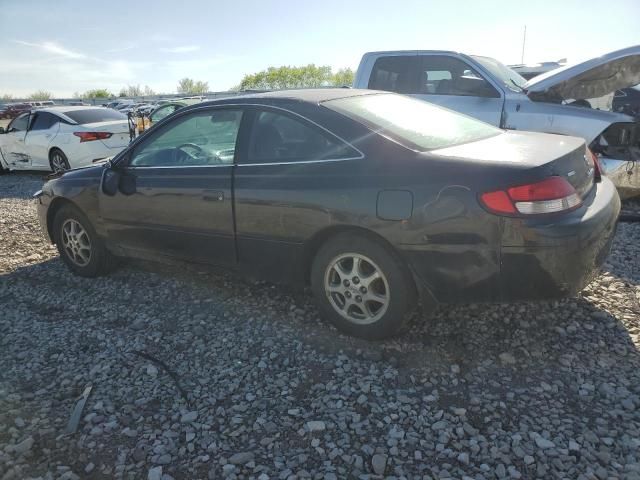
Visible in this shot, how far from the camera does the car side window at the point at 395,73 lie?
23.4ft

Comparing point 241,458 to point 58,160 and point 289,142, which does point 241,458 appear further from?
point 58,160

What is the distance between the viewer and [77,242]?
4.63 m

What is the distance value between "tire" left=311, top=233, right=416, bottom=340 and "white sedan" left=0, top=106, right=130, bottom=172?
25.1 feet

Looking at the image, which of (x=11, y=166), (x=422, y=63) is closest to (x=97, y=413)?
(x=422, y=63)

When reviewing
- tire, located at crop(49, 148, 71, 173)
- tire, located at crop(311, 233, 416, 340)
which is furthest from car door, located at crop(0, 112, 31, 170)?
tire, located at crop(311, 233, 416, 340)

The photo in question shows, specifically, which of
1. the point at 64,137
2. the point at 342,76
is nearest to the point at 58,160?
the point at 64,137

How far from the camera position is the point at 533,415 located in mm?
2459

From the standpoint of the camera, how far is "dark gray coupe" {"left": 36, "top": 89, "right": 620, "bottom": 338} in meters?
2.65

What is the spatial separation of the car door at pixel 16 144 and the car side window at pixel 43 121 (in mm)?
333

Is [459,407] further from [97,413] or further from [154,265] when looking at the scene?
[154,265]

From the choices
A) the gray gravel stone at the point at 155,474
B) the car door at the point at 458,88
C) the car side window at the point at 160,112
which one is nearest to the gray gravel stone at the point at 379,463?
the gray gravel stone at the point at 155,474

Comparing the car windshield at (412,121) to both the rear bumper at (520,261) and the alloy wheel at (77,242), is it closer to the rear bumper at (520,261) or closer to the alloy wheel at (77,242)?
the rear bumper at (520,261)

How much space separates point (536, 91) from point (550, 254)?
3.24m

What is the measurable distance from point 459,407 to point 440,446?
1.06ft
